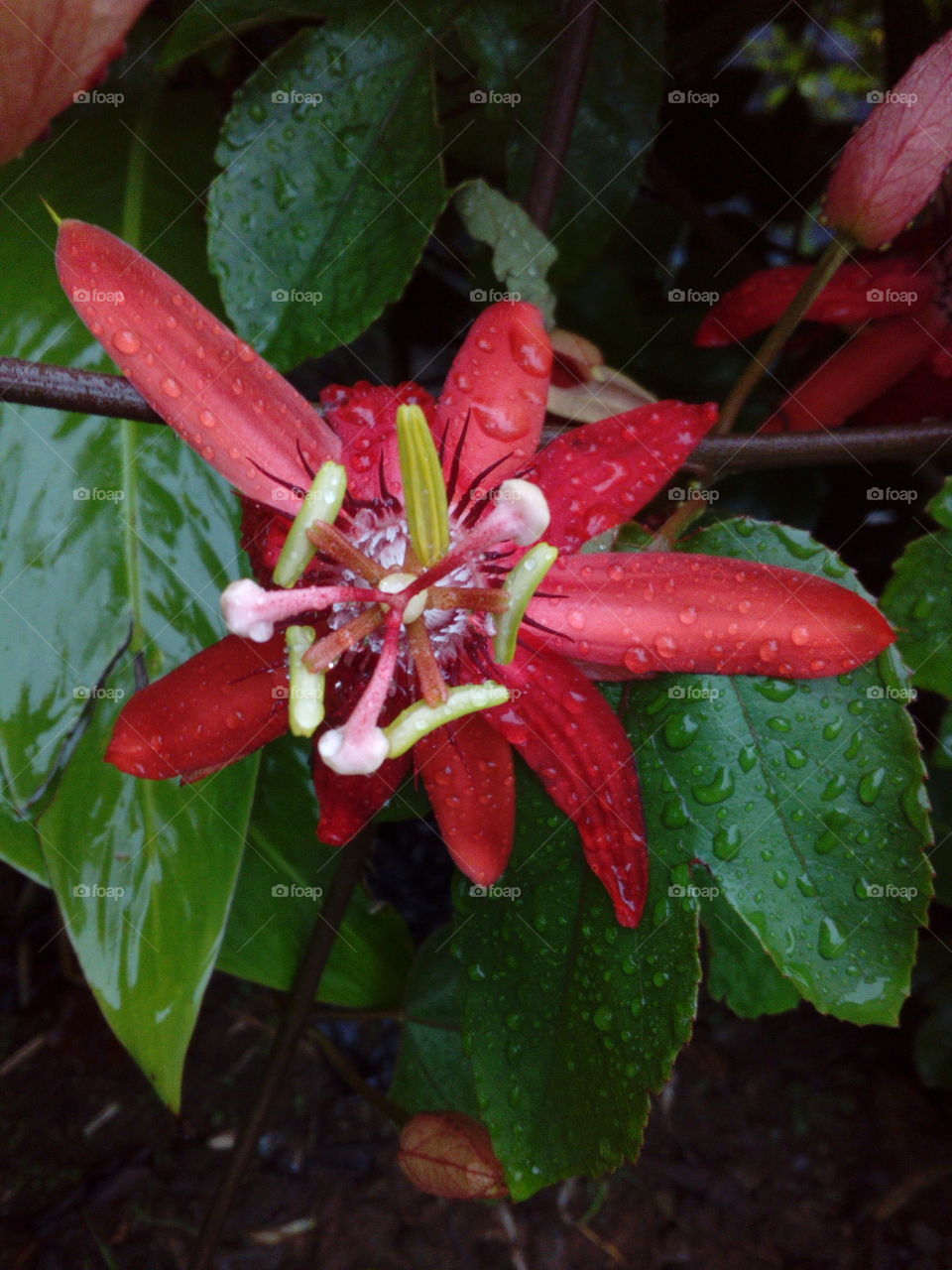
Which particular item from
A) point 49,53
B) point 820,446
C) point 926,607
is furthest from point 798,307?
point 49,53

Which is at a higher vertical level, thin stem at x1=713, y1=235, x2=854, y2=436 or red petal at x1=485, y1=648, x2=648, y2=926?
thin stem at x1=713, y1=235, x2=854, y2=436

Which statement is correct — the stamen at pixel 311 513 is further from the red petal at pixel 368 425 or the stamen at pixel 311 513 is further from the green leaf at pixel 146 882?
the green leaf at pixel 146 882

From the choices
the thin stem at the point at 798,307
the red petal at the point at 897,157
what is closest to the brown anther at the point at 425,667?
the thin stem at the point at 798,307

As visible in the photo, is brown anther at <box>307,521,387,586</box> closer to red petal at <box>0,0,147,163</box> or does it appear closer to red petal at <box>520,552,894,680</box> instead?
red petal at <box>520,552,894,680</box>

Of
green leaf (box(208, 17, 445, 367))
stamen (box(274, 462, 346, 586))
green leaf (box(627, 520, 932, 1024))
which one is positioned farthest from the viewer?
green leaf (box(208, 17, 445, 367))

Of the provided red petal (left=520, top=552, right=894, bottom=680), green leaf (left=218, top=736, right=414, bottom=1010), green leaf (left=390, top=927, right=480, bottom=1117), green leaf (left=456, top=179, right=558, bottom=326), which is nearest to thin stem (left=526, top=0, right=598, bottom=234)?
green leaf (left=456, top=179, right=558, bottom=326)
